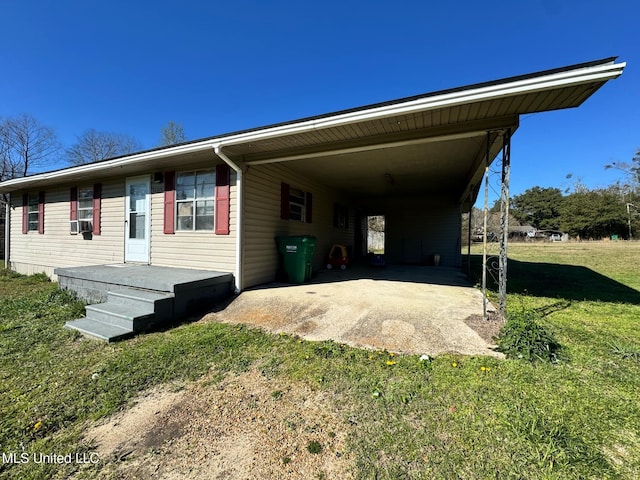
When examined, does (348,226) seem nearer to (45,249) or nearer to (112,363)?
(112,363)

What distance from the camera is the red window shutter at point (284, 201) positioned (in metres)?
6.59

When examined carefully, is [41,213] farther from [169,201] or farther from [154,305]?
[154,305]

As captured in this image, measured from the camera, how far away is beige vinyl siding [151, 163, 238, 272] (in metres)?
5.35

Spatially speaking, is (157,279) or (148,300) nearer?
(148,300)

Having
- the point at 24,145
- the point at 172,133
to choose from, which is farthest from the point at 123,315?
the point at 24,145

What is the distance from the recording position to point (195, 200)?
5816 mm

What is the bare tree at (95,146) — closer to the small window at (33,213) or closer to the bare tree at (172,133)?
the bare tree at (172,133)

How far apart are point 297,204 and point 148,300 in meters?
4.51

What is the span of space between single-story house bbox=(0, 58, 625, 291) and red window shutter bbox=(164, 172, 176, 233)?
0.02 m

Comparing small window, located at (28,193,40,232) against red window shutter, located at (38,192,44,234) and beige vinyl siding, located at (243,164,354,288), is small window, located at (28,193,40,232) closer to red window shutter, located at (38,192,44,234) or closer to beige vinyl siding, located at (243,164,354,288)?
red window shutter, located at (38,192,44,234)

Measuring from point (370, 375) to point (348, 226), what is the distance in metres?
9.05

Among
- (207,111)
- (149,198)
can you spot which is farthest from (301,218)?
(207,111)

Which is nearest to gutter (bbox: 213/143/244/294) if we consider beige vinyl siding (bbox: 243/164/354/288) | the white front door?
beige vinyl siding (bbox: 243/164/354/288)

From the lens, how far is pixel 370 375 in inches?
94.7
